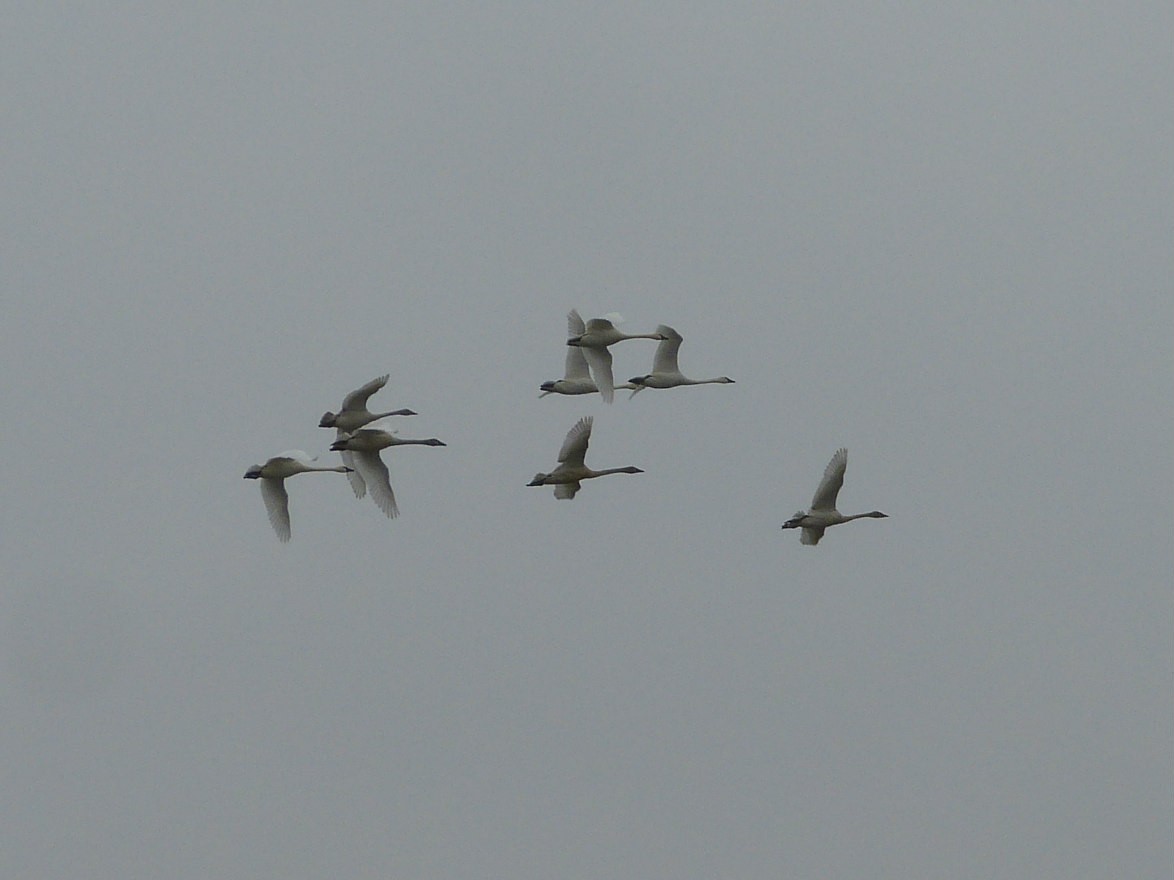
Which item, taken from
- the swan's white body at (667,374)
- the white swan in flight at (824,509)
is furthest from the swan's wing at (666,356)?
the white swan in flight at (824,509)

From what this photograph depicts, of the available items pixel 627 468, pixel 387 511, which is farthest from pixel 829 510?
pixel 387 511

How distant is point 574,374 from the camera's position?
4372cm

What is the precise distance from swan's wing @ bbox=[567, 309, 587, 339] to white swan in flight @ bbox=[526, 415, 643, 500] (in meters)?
2.68

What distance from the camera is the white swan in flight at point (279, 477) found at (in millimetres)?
39719

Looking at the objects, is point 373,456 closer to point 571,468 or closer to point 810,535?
point 571,468

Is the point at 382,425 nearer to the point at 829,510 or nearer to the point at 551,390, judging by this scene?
the point at 551,390

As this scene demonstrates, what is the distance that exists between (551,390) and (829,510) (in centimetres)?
669

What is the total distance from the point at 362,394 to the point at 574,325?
5.43 metres

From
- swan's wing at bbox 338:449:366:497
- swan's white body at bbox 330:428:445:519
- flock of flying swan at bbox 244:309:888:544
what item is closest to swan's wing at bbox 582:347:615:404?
flock of flying swan at bbox 244:309:888:544

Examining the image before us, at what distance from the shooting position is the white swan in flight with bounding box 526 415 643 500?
132 ft

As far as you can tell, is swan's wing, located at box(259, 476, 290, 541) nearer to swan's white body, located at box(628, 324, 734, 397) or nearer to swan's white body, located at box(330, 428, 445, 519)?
swan's white body, located at box(330, 428, 445, 519)

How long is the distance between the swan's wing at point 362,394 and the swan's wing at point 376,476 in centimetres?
116

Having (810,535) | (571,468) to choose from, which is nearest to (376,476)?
(571,468)

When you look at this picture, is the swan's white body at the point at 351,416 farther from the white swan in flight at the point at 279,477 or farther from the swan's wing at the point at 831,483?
the swan's wing at the point at 831,483
